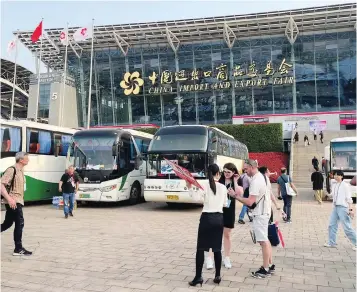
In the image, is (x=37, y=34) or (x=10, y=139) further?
(x=37, y=34)

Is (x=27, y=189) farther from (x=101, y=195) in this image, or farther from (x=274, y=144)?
(x=274, y=144)

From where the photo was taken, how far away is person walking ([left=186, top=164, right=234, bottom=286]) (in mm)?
4723

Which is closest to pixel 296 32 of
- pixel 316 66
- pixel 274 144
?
pixel 316 66

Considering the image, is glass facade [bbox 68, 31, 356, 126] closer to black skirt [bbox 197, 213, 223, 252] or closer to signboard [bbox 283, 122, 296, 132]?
signboard [bbox 283, 122, 296, 132]

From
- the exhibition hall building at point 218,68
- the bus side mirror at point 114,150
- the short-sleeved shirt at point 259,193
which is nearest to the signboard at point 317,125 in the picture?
the exhibition hall building at point 218,68

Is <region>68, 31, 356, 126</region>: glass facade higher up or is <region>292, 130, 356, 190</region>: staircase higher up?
<region>68, 31, 356, 126</region>: glass facade

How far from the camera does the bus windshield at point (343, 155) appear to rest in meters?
16.5

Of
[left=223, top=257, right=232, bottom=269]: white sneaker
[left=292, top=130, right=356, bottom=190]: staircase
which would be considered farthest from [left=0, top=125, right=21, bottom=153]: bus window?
[left=292, top=130, right=356, bottom=190]: staircase

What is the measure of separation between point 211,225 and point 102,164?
378 inches

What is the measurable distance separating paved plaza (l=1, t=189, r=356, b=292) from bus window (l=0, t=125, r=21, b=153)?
397 centimetres

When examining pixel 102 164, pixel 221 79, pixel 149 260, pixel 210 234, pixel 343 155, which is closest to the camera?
pixel 210 234

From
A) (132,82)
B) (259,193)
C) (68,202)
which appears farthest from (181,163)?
(132,82)

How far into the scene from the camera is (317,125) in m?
38.1

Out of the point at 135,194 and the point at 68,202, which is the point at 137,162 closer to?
the point at 135,194
